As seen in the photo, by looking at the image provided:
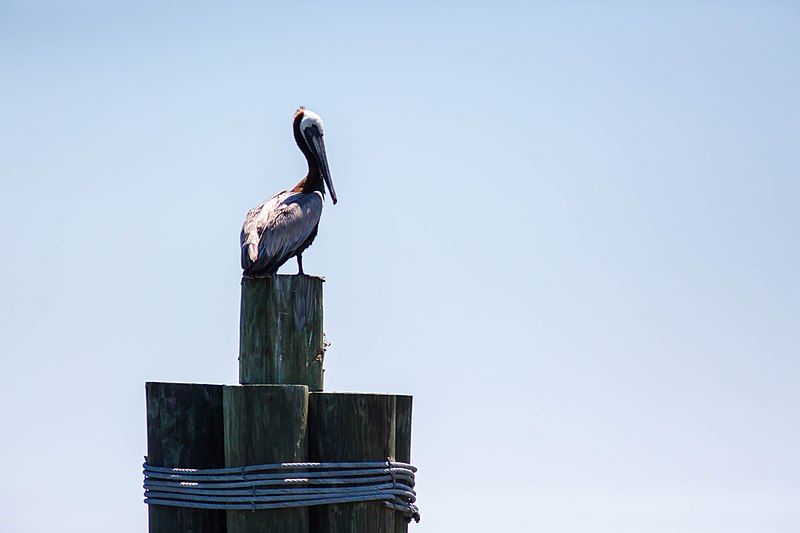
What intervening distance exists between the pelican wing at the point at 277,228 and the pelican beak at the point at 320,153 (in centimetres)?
13

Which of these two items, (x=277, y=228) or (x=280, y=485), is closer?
(x=280, y=485)

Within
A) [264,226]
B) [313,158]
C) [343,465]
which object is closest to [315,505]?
[343,465]

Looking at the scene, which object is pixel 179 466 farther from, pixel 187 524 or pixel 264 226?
pixel 264 226

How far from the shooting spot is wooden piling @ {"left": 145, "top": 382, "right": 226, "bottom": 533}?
6.25 m

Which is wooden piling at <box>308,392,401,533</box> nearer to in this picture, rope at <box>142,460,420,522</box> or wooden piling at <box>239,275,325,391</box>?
rope at <box>142,460,420,522</box>

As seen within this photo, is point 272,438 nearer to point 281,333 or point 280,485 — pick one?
point 280,485

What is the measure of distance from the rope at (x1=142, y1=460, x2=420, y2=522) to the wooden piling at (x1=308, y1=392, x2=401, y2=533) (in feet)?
0.21

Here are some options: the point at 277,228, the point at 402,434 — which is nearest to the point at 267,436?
the point at 402,434

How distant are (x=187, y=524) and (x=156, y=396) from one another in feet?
2.20

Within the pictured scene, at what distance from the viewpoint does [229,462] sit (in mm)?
6109

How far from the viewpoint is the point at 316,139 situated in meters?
10.9

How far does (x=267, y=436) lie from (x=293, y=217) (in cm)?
404

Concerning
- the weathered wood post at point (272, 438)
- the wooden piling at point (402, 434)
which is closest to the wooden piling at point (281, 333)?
the weathered wood post at point (272, 438)

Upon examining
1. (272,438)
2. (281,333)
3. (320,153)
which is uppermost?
(320,153)
